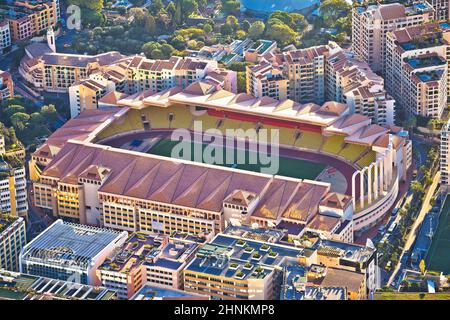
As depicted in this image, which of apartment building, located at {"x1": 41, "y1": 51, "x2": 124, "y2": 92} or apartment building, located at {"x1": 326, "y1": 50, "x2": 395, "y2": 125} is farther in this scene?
apartment building, located at {"x1": 41, "y1": 51, "x2": 124, "y2": 92}

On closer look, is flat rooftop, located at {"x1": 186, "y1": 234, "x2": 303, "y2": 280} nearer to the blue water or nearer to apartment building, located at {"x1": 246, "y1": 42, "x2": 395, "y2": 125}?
apartment building, located at {"x1": 246, "y1": 42, "x2": 395, "y2": 125}

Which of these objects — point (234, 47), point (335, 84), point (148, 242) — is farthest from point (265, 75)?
point (148, 242)

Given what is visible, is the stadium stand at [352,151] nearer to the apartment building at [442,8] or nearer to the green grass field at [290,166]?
the green grass field at [290,166]

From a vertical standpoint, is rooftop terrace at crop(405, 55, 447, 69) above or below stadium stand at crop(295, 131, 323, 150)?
above

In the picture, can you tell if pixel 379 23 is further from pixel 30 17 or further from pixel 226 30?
pixel 30 17

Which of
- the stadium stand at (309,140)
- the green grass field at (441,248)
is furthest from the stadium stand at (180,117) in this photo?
the green grass field at (441,248)

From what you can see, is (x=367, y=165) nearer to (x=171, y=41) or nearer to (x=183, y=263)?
(x=183, y=263)

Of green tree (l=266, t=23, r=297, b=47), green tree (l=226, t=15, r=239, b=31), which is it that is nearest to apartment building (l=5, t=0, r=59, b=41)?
green tree (l=226, t=15, r=239, b=31)

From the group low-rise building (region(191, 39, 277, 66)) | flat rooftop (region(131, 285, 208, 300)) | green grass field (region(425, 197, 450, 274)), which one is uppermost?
low-rise building (region(191, 39, 277, 66))
